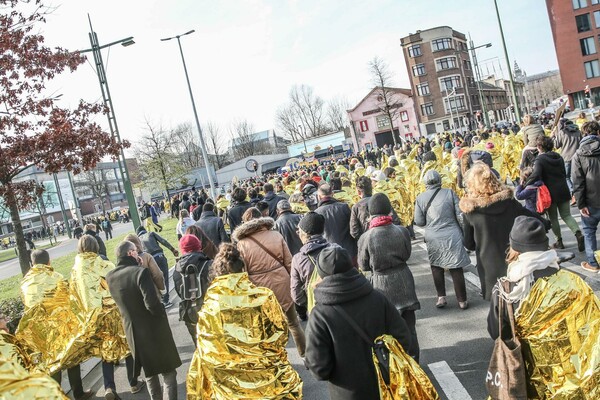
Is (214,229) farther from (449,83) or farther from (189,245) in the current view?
(449,83)

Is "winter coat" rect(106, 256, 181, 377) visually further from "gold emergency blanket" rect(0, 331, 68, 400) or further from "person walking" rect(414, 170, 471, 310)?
"person walking" rect(414, 170, 471, 310)

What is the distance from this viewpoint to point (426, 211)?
21.3 ft

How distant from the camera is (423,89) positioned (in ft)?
238

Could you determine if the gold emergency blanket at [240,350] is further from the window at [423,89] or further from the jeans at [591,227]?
the window at [423,89]

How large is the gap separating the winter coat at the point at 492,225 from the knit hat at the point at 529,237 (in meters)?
1.70

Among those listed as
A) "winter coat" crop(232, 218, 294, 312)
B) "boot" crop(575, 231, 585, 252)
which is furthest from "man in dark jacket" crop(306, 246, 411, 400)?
"boot" crop(575, 231, 585, 252)

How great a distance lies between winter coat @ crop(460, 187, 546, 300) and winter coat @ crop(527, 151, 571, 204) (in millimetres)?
2681

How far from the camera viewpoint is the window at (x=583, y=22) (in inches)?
2384

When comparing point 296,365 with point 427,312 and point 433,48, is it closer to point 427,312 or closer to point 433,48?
point 427,312

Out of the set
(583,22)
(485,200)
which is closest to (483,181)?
(485,200)

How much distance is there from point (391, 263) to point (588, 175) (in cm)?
340

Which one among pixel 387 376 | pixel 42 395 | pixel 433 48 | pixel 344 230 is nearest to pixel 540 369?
pixel 387 376

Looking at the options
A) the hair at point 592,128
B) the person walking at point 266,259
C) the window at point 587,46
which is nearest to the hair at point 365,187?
the person walking at point 266,259

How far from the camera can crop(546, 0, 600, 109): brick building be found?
6005 cm
